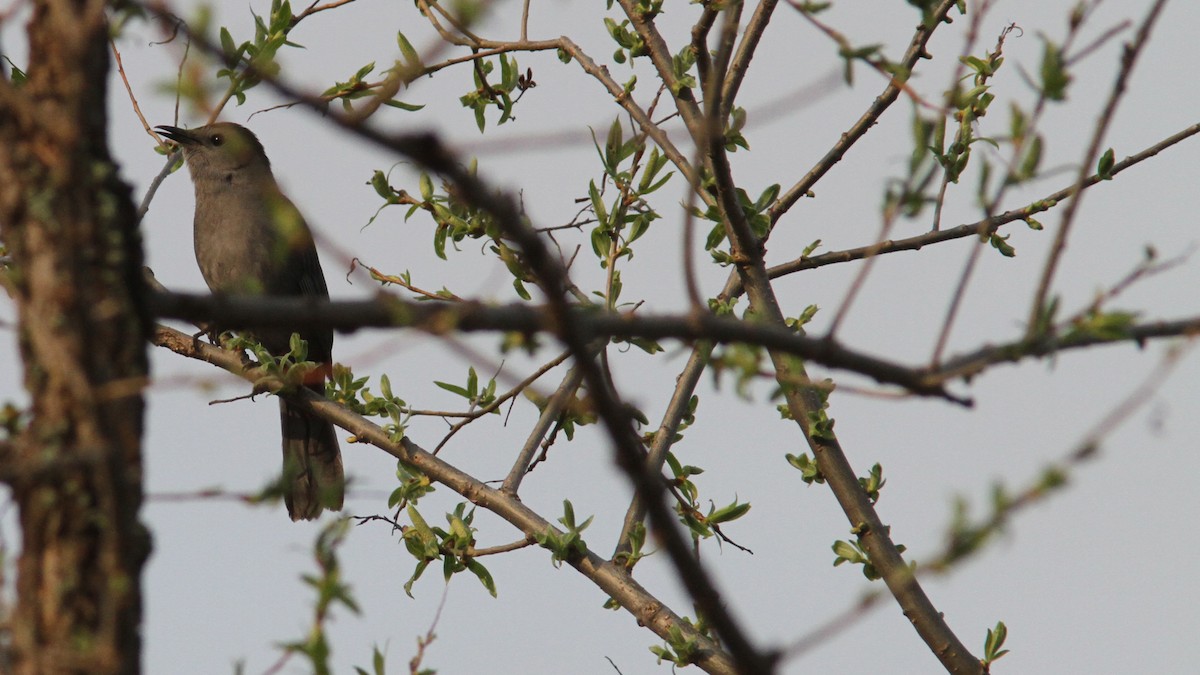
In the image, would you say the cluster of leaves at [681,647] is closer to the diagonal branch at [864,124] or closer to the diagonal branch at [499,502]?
the diagonal branch at [499,502]

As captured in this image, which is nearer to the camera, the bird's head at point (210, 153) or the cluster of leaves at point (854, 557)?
the cluster of leaves at point (854, 557)

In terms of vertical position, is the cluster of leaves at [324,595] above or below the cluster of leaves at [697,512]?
below

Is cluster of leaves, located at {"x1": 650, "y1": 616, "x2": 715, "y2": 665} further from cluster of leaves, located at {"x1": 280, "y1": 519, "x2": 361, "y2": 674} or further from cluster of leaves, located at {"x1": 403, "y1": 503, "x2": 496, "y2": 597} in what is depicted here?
cluster of leaves, located at {"x1": 280, "y1": 519, "x2": 361, "y2": 674}

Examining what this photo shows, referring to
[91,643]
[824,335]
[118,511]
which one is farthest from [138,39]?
[824,335]

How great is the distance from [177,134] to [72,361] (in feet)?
21.9

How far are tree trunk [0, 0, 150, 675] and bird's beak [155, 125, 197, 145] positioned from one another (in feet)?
20.5

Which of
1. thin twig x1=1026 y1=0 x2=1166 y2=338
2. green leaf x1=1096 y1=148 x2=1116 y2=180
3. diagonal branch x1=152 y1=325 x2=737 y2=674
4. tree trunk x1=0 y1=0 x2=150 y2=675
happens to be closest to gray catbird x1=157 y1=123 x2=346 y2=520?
diagonal branch x1=152 y1=325 x2=737 y2=674

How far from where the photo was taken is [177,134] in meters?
8.15

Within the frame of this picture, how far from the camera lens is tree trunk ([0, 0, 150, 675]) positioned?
72.1 inches

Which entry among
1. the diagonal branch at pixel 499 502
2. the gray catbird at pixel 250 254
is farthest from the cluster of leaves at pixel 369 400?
the gray catbird at pixel 250 254

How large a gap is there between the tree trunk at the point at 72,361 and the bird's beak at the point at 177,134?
626cm

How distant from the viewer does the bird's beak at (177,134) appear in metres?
7.98

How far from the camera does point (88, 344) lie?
1.91 m

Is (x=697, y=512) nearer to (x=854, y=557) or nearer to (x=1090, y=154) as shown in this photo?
(x=854, y=557)
